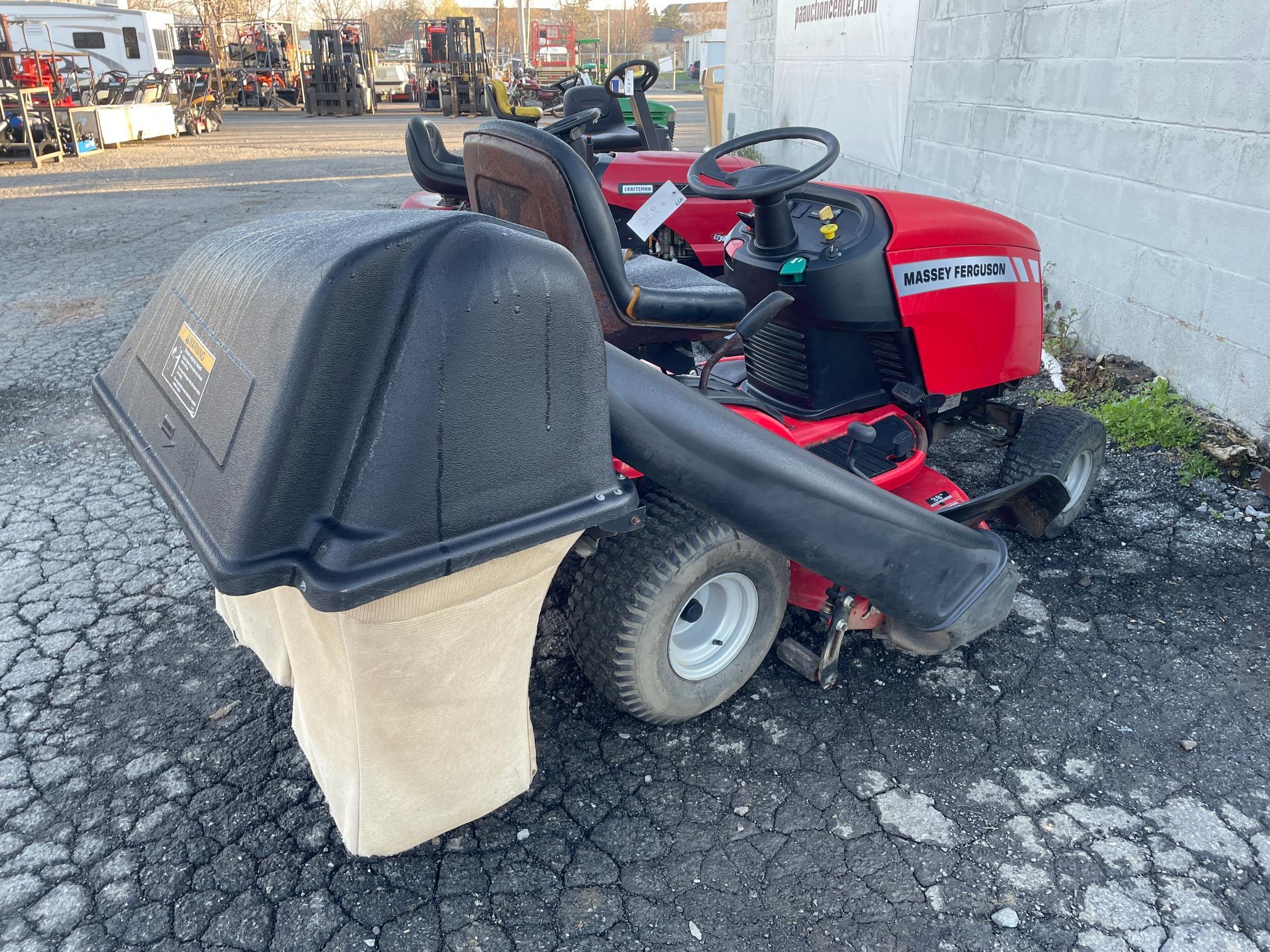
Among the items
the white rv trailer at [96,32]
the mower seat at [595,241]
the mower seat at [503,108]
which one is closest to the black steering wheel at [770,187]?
the mower seat at [595,241]

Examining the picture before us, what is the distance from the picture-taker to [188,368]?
1581mm

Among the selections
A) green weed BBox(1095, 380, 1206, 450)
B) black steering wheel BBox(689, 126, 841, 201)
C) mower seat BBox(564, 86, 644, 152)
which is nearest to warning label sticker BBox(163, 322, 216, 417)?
black steering wheel BBox(689, 126, 841, 201)

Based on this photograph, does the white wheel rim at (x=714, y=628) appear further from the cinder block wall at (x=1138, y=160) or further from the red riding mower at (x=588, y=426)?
the cinder block wall at (x=1138, y=160)

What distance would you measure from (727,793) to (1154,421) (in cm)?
289

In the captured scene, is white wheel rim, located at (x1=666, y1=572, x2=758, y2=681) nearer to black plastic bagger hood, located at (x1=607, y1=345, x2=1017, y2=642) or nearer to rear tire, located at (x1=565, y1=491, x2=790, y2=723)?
rear tire, located at (x1=565, y1=491, x2=790, y2=723)

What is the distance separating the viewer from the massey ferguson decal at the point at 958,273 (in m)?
2.57

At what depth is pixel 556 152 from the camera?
2.40 meters

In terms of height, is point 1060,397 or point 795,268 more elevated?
point 795,268

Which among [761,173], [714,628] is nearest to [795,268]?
[761,173]

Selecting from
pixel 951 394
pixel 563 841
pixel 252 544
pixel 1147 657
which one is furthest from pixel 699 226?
pixel 252 544

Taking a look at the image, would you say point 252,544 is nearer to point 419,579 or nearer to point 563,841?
point 419,579

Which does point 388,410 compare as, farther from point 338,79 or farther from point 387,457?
point 338,79

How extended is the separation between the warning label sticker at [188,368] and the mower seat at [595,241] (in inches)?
36.4

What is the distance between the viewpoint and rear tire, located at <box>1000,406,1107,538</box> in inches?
115
